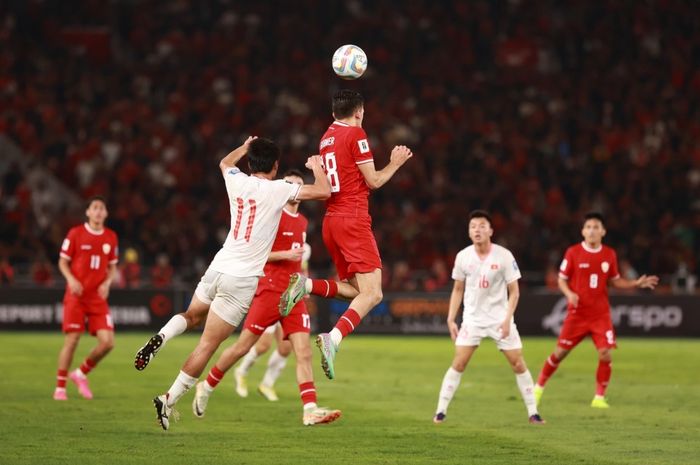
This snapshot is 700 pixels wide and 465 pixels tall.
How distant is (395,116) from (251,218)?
2284 cm

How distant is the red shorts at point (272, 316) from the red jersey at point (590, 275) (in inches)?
168

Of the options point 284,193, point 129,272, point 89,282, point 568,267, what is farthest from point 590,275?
point 129,272

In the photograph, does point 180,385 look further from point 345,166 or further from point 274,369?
point 274,369

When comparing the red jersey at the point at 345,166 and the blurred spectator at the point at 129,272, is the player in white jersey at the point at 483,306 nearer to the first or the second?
the red jersey at the point at 345,166

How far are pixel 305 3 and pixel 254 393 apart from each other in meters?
21.9

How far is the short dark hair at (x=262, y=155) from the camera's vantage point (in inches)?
432

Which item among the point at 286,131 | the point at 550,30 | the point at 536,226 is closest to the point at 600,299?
the point at 536,226

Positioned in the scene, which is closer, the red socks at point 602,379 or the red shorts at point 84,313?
the red socks at point 602,379

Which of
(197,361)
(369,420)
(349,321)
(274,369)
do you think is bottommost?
(369,420)

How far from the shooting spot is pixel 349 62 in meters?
11.3

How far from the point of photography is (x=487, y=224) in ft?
43.8

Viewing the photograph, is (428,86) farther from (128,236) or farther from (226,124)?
(128,236)

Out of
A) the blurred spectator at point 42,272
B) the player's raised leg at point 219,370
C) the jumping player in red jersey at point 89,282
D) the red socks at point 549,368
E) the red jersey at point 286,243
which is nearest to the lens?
the player's raised leg at point 219,370

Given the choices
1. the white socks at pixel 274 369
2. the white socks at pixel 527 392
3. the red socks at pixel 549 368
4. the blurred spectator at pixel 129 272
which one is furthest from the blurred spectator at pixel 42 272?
the white socks at pixel 527 392
